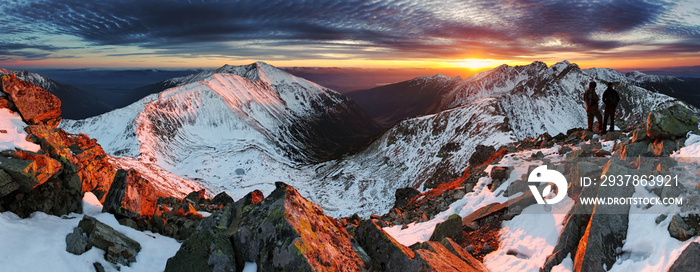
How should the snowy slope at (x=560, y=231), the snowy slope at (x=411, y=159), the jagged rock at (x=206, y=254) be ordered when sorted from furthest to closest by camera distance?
the snowy slope at (x=411, y=159)
the jagged rock at (x=206, y=254)
the snowy slope at (x=560, y=231)

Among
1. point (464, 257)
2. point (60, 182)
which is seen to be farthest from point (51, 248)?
point (464, 257)

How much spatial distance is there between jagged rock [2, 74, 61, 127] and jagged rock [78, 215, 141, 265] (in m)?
8.79

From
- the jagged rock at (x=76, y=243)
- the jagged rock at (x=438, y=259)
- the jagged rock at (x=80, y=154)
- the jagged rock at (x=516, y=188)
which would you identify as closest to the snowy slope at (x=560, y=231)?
the jagged rock at (x=516, y=188)

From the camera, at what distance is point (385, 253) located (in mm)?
11664

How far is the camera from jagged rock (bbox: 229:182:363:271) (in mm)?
10375

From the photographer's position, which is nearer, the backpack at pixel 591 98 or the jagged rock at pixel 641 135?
the jagged rock at pixel 641 135

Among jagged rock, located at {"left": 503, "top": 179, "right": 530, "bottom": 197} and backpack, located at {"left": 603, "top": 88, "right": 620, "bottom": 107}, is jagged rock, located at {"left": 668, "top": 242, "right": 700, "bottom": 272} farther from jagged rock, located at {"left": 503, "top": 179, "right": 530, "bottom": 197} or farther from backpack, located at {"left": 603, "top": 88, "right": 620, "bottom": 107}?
backpack, located at {"left": 603, "top": 88, "right": 620, "bottom": 107}

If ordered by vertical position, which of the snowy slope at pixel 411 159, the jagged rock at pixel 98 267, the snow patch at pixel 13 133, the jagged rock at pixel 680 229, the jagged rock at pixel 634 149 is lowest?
the snowy slope at pixel 411 159

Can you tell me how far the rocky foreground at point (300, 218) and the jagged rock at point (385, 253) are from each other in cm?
4

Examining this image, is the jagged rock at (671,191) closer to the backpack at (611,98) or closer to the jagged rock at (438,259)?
the jagged rock at (438,259)

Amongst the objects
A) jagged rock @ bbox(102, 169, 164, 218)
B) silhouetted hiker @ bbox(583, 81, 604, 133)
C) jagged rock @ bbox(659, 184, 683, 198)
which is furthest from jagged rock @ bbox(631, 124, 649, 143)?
jagged rock @ bbox(102, 169, 164, 218)

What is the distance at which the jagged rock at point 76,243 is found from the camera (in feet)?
43.9

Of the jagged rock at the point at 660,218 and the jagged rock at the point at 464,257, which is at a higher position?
the jagged rock at the point at 660,218

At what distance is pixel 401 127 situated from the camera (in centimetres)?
19888
